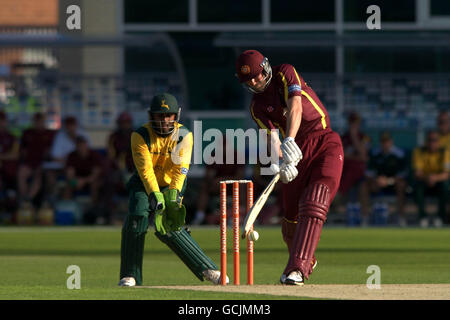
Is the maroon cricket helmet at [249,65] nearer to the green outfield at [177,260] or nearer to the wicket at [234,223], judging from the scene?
the wicket at [234,223]

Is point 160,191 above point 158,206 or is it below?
above

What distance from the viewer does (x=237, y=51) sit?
21.3m

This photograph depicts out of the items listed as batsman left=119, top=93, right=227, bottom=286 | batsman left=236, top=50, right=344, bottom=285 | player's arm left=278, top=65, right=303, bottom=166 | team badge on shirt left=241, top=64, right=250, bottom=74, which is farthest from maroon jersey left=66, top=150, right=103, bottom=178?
team badge on shirt left=241, top=64, right=250, bottom=74

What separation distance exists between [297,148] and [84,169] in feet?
37.6

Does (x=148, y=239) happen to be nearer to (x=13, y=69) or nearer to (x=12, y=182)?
(x=12, y=182)

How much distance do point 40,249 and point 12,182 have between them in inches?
198

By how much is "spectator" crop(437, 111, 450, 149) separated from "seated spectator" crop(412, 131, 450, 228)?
4.3 inches

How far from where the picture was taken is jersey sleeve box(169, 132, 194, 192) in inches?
413

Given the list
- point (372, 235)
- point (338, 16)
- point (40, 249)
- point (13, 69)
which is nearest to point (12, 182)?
point (13, 69)

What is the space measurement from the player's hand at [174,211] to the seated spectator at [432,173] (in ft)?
33.7

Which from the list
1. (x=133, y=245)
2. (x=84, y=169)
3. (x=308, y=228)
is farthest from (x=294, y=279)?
(x=84, y=169)

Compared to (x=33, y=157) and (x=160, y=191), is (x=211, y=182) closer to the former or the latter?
(x=33, y=157)

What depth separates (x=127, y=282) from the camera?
33.8 feet

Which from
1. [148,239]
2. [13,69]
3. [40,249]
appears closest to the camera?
[40,249]
